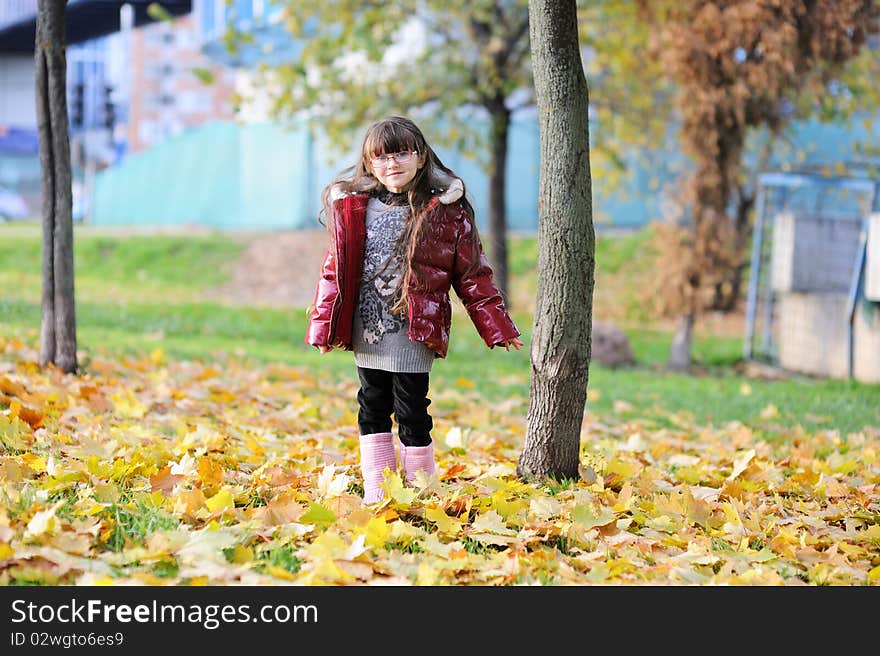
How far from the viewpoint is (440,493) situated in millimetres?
3451

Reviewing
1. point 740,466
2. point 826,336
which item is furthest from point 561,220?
point 826,336

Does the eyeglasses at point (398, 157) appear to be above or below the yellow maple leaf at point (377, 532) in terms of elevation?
above

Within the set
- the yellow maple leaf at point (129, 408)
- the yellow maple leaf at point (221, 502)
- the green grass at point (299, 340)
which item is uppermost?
the yellow maple leaf at point (221, 502)

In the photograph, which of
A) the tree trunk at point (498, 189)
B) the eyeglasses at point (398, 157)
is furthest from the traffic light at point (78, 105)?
the eyeglasses at point (398, 157)

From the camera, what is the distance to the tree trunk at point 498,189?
12422 mm

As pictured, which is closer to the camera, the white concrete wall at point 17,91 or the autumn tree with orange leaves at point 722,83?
the autumn tree with orange leaves at point 722,83

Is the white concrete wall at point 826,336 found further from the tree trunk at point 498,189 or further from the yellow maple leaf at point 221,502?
the yellow maple leaf at point 221,502

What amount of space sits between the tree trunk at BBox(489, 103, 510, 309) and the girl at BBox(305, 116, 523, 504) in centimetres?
870

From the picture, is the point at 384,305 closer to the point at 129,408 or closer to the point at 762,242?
the point at 129,408

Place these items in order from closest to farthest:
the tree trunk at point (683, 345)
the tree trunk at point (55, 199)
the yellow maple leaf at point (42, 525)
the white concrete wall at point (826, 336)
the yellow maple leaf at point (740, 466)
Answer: the yellow maple leaf at point (42, 525) < the yellow maple leaf at point (740, 466) < the tree trunk at point (55, 199) < the white concrete wall at point (826, 336) < the tree trunk at point (683, 345)

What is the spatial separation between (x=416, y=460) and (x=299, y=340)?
706 centimetres

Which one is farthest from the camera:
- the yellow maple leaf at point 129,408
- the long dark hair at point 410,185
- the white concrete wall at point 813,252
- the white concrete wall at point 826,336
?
the white concrete wall at point 813,252

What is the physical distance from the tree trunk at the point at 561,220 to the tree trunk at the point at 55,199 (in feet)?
10.1
